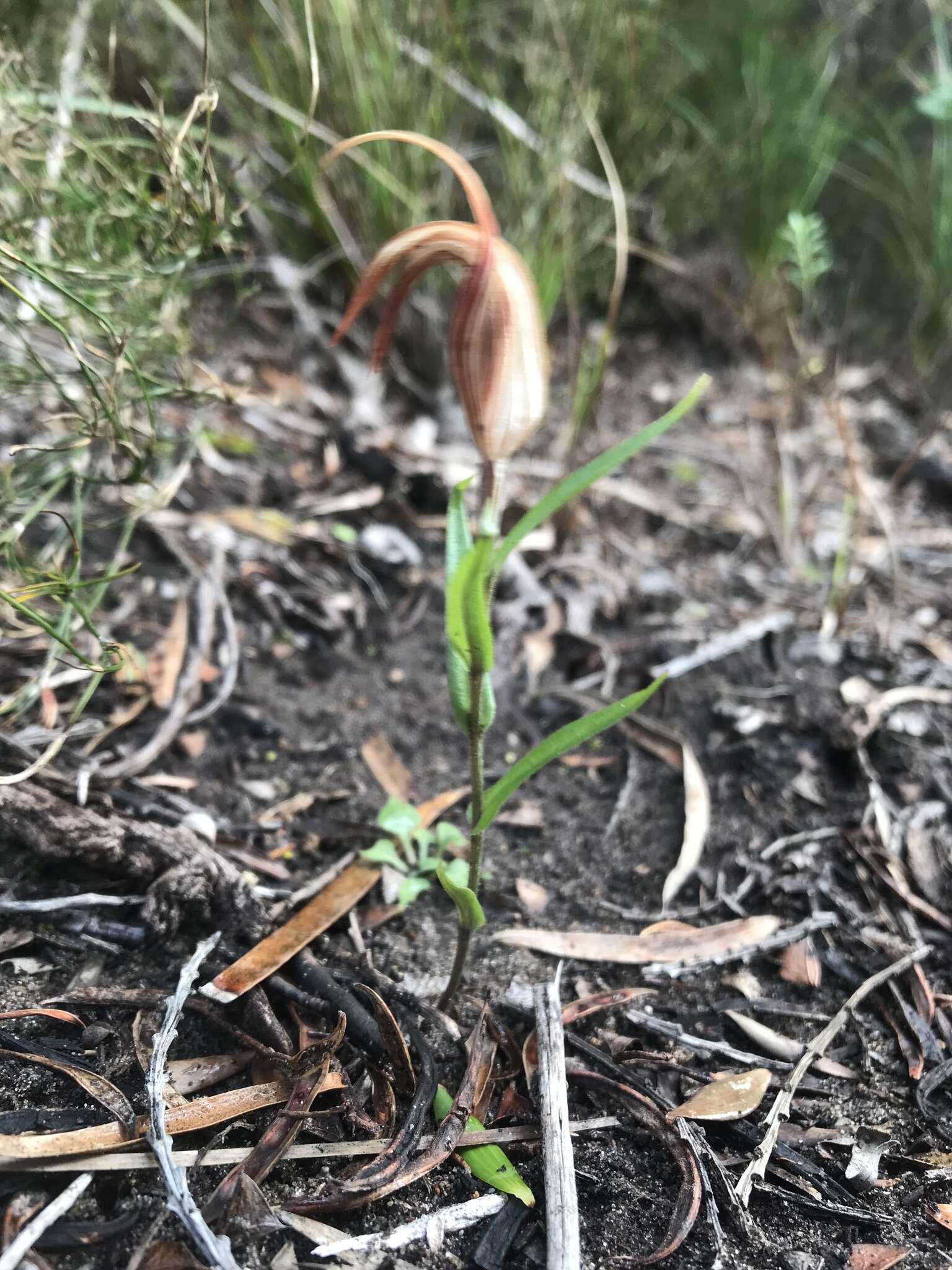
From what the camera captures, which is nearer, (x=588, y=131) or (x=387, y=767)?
(x=387, y=767)

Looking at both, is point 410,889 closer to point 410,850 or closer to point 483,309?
point 410,850

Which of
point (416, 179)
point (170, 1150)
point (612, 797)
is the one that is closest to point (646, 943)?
point (612, 797)

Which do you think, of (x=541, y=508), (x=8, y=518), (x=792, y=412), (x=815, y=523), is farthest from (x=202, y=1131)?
(x=792, y=412)

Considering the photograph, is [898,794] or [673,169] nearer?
[898,794]

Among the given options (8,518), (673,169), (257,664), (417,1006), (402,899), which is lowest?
(417,1006)

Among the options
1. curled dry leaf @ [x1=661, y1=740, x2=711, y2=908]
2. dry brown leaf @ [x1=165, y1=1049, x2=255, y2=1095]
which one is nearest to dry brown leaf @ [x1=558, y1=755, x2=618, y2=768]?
curled dry leaf @ [x1=661, y1=740, x2=711, y2=908]

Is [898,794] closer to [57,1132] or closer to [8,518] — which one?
[57,1132]

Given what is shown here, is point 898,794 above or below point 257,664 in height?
below
